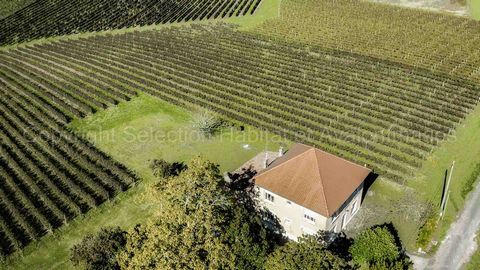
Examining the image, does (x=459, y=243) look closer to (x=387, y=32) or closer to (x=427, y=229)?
(x=427, y=229)

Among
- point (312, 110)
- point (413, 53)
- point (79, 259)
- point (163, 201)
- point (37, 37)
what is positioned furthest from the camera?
point (37, 37)

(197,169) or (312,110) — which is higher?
(197,169)

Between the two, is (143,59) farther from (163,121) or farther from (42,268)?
(42,268)

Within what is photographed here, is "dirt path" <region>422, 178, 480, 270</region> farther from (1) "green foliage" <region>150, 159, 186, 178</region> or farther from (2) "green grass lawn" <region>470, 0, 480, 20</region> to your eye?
(2) "green grass lawn" <region>470, 0, 480, 20</region>

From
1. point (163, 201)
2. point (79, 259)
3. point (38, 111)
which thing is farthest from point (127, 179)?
point (38, 111)

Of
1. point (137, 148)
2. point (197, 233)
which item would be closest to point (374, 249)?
point (197, 233)

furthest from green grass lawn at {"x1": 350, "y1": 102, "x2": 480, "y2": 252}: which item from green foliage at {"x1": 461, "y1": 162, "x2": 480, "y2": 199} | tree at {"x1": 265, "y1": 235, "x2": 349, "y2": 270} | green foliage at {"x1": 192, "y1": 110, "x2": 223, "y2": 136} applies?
green foliage at {"x1": 192, "y1": 110, "x2": 223, "y2": 136}
